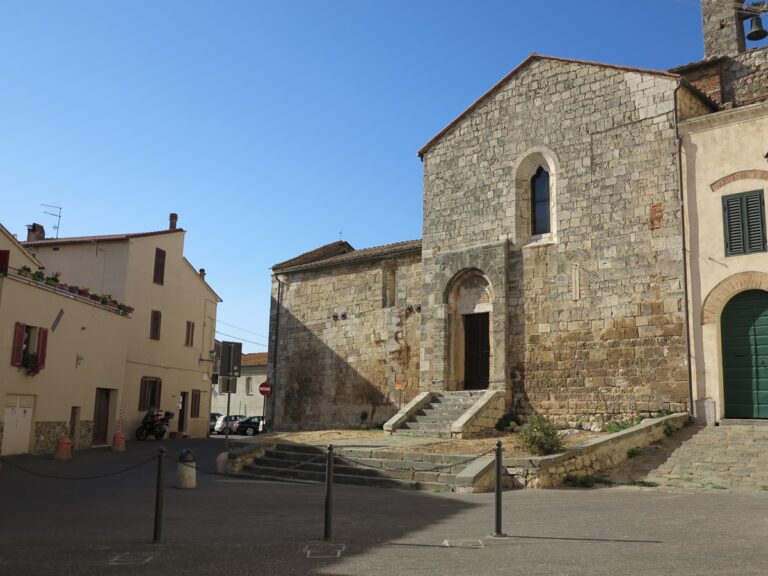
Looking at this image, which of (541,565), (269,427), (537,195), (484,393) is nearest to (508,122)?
(537,195)

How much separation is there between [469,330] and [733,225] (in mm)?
7434

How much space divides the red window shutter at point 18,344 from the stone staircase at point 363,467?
717 cm

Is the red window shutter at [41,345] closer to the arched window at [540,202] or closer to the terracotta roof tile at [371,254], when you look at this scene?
the terracotta roof tile at [371,254]

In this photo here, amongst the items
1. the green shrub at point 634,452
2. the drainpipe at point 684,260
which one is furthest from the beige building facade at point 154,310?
the drainpipe at point 684,260

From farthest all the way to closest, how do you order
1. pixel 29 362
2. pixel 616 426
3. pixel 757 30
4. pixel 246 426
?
pixel 246 426 → pixel 29 362 → pixel 757 30 → pixel 616 426

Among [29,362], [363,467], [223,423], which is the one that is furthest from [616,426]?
[223,423]

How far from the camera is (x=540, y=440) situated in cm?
1264

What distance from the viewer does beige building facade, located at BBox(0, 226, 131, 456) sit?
58.6 feet

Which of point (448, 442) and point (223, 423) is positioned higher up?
point (448, 442)

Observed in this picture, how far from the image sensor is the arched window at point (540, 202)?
18.9 m

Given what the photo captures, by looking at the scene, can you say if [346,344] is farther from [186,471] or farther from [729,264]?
[729,264]

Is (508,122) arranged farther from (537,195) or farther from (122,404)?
(122,404)

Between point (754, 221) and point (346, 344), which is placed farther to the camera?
point (346, 344)

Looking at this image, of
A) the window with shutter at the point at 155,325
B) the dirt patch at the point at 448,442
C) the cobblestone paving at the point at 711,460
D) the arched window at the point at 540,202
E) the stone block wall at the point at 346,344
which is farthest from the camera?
the window with shutter at the point at 155,325
